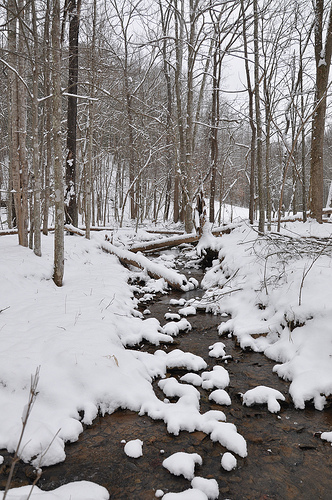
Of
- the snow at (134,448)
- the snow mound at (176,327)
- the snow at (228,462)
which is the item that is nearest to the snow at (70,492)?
the snow at (134,448)

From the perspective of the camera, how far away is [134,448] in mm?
2574

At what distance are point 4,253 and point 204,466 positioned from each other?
5.74 m

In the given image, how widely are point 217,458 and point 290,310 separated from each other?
2.43 metres

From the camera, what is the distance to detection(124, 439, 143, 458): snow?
8.35 ft

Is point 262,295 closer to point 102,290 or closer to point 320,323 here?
point 320,323

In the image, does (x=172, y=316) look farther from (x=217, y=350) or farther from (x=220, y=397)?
(x=220, y=397)

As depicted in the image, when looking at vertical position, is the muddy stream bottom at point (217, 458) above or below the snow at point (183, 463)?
below

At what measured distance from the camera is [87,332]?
397 centimetres

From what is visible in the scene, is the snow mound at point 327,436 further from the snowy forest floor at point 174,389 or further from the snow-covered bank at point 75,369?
the snow-covered bank at point 75,369

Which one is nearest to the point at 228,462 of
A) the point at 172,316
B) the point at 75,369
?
the point at 75,369

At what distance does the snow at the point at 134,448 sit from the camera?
2.55 meters

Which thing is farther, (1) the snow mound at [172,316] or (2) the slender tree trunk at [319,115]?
(2) the slender tree trunk at [319,115]

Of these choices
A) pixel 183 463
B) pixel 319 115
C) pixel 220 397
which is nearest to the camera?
pixel 183 463

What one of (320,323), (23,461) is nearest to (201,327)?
(320,323)
